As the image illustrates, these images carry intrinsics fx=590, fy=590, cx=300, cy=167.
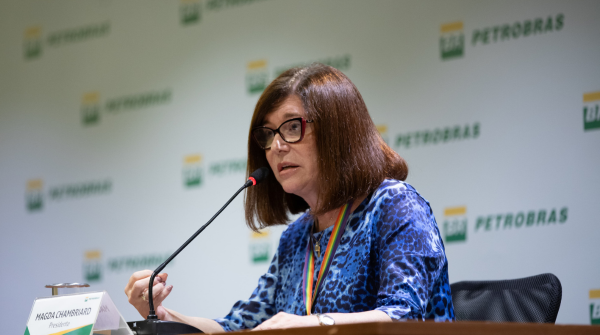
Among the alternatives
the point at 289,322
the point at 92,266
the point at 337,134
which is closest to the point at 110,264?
the point at 92,266

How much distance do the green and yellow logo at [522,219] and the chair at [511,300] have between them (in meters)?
0.79

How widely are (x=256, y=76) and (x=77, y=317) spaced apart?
7.65ft

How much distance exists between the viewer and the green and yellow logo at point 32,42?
409 cm

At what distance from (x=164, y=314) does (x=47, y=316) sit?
0.39 m

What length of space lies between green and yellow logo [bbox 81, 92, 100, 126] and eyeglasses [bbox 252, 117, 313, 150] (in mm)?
2456

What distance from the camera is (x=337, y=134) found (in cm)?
150

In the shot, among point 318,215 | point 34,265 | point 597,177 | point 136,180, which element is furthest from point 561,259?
point 34,265

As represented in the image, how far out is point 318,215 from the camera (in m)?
1.62

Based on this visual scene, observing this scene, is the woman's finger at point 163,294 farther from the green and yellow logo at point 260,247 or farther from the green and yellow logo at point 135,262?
the green and yellow logo at point 135,262

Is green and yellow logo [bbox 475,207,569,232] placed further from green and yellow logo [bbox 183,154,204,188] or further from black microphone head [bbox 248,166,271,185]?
green and yellow logo [bbox 183,154,204,188]

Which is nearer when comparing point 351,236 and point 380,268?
point 380,268

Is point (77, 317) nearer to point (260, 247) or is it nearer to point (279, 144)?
point (279, 144)

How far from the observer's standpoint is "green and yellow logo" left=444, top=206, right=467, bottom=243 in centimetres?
257

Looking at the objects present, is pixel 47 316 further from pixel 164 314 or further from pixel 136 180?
pixel 136 180
